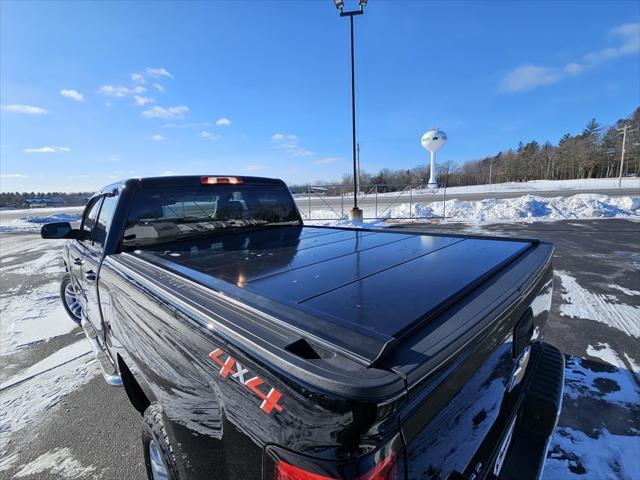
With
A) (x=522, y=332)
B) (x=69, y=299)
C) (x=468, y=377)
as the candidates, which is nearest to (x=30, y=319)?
(x=69, y=299)

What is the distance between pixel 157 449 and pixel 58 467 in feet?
4.35

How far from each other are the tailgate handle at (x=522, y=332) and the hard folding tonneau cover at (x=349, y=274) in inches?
10.4

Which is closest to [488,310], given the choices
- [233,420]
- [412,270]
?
[412,270]

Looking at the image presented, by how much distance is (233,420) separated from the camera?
1.09 metres

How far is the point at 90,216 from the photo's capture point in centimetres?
372

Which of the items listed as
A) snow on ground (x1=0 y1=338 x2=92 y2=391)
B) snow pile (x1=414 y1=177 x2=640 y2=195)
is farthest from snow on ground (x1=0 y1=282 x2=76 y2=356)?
snow pile (x1=414 y1=177 x2=640 y2=195)

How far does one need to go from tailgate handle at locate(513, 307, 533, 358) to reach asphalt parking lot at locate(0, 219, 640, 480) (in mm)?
1166

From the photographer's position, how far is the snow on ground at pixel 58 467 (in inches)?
88.0

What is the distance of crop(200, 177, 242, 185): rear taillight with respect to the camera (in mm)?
3115

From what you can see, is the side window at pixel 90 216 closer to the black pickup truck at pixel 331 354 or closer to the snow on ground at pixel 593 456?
the black pickup truck at pixel 331 354

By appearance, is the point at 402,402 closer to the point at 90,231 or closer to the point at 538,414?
the point at 538,414

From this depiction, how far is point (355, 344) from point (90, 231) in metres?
3.42

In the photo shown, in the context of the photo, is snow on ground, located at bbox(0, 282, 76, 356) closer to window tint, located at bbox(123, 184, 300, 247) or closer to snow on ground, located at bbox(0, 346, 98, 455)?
snow on ground, located at bbox(0, 346, 98, 455)

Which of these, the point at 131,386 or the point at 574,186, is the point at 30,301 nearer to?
the point at 131,386
